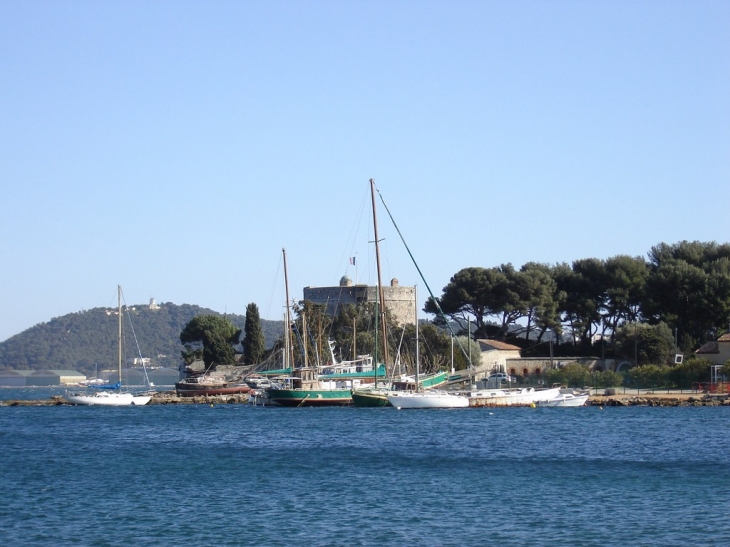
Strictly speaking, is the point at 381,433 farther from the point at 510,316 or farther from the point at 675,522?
the point at 510,316

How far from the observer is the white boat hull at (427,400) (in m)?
42.0

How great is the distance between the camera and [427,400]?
138ft

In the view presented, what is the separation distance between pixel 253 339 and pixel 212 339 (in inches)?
188

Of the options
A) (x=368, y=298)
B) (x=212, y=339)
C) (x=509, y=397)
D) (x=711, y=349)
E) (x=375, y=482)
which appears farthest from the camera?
(x=212, y=339)

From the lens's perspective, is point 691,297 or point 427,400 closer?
point 427,400

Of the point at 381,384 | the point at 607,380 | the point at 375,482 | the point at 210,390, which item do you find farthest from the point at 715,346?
the point at 375,482

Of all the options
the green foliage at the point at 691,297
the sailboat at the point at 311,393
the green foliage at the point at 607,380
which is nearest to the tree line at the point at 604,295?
the green foliage at the point at 691,297

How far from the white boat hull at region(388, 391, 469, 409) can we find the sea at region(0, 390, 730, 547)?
385cm

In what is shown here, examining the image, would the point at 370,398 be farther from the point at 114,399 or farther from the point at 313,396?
the point at 114,399

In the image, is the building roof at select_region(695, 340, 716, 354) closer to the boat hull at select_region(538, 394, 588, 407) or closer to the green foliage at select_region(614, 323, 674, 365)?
the green foliage at select_region(614, 323, 674, 365)

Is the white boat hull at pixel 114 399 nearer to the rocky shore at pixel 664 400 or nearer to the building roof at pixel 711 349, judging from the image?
the rocky shore at pixel 664 400

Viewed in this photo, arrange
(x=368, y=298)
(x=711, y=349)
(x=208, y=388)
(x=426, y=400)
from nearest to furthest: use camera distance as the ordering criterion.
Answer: (x=426, y=400) → (x=711, y=349) → (x=208, y=388) → (x=368, y=298)

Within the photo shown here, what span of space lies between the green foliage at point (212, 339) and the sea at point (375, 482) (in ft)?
108

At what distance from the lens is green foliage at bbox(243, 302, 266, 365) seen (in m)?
67.8
